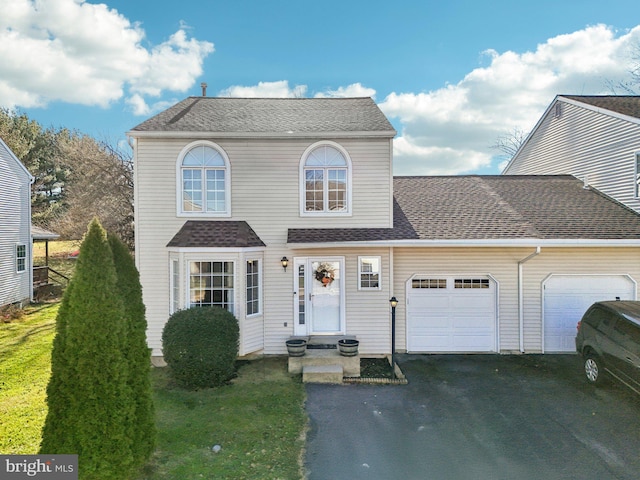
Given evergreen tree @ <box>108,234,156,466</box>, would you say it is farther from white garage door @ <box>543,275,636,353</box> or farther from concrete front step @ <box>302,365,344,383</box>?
white garage door @ <box>543,275,636,353</box>

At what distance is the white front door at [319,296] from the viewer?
9.42 m

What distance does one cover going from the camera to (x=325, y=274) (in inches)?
371

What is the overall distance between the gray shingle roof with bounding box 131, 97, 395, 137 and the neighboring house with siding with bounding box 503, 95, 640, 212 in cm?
698

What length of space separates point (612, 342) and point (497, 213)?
4.34 m

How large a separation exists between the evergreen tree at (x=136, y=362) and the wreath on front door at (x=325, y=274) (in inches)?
207

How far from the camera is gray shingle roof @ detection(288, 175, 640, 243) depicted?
916 centimetres

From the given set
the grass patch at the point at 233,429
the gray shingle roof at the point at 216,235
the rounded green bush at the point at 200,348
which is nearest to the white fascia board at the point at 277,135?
the gray shingle roof at the point at 216,235

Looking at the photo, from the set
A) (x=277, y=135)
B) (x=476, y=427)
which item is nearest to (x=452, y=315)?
(x=476, y=427)

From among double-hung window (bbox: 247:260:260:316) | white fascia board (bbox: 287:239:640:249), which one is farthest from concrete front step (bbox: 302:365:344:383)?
white fascia board (bbox: 287:239:640:249)

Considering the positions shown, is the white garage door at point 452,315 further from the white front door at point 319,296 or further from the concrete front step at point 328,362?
the concrete front step at point 328,362

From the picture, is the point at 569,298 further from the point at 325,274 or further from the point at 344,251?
the point at 325,274

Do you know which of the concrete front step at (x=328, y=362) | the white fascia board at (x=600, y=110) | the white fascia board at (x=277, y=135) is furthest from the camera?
the white fascia board at (x=600, y=110)
